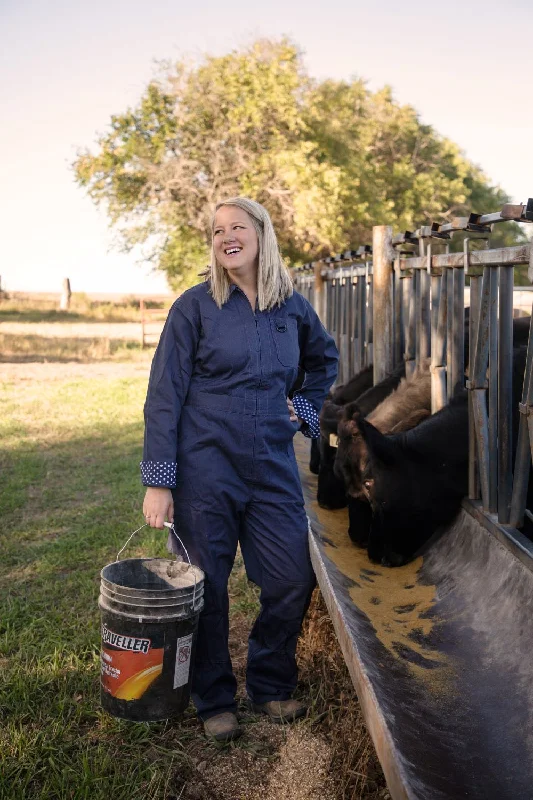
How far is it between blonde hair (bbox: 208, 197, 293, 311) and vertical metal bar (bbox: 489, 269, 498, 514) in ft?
4.07

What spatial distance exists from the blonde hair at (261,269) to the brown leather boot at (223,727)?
5.54 ft

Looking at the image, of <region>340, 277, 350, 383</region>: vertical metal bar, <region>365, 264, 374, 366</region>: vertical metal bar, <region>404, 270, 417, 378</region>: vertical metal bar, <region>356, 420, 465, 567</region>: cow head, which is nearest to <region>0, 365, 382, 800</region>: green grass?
<region>356, 420, 465, 567</region>: cow head

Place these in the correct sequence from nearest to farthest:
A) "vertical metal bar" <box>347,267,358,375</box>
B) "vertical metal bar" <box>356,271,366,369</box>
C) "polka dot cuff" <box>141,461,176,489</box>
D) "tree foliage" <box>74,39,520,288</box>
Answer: "polka dot cuff" <box>141,461,176,489</box>
"vertical metal bar" <box>356,271,366,369</box>
"vertical metal bar" <box>347,267,358,375</box>
"tree foliage" <box>74,39,520,288</box>

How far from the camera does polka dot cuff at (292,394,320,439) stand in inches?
163

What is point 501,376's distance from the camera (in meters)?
4.45

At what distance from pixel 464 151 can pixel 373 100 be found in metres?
9.58

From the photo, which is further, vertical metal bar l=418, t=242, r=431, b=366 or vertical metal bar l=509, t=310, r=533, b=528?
vertical metal bar l=418, t=242, r=431, b=366

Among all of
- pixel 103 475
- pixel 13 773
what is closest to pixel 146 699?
pixel 13 773

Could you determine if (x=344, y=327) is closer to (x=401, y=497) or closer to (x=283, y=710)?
(x=401, y=497)

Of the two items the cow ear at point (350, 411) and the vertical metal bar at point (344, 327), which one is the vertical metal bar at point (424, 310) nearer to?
the cow ear at point (350, 411)

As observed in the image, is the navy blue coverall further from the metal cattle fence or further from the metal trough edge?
the metal cattle fence

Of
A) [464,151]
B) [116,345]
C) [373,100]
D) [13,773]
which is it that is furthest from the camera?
[464,151]

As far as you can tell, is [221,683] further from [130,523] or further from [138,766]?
[130,523]

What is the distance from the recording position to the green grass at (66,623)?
3.43 metres
